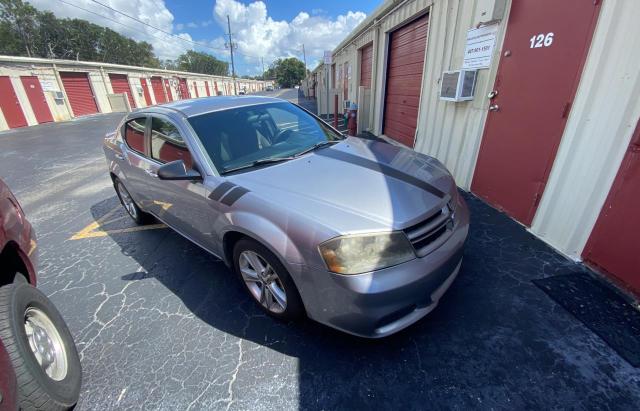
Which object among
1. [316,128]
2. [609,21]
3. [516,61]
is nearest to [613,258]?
[609,21]

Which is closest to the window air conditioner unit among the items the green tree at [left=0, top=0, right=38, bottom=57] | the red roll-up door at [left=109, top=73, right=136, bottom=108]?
the red roll-up door at [left=109, top=73, right=136, bottom=108]

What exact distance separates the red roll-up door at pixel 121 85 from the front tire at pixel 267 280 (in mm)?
28660

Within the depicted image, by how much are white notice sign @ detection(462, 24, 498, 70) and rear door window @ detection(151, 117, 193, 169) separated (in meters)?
3.89

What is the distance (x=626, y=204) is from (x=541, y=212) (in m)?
0.82

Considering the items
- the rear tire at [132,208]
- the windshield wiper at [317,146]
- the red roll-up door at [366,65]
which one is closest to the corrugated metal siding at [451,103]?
the windshield wiper at [317,146]

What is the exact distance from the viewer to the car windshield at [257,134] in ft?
7.62

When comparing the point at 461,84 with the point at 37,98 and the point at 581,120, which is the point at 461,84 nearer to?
the point at 581,120

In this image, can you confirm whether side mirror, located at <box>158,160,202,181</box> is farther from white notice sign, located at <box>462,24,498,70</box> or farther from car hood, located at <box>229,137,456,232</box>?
white notice sign, located at <box>462,24,498,70</box>

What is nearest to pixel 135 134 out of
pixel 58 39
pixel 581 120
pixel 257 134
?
pixel 257 134

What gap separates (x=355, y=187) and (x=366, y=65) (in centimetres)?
903

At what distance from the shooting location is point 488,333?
81.1 inches

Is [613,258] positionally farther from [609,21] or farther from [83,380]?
[83,380]

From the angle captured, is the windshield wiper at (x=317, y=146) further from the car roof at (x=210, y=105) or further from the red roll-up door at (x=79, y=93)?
the red roll-up door at (x=79, y=93)

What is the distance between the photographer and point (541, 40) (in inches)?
117
